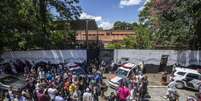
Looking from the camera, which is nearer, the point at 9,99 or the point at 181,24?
the point at 9,99

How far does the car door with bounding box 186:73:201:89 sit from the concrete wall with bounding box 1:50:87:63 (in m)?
12.8

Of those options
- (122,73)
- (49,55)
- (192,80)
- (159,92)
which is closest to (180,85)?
(192,80)

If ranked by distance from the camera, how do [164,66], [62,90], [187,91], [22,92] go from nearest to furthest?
[22,92] < [62,90] < [187,91] < [164,66]

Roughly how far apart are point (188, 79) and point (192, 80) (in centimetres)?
30

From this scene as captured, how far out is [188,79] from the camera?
105 ft

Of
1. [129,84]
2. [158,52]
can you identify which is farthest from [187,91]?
[158,52]

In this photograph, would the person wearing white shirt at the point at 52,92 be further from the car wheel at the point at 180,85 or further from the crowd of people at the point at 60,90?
the car wheel at the point at 180,85

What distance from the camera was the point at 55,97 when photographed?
876 inches

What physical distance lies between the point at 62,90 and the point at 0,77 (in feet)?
13.7

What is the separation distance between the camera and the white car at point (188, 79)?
31922mm

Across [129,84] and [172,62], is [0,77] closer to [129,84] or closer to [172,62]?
[129,84]

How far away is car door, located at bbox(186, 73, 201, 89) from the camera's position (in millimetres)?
31859

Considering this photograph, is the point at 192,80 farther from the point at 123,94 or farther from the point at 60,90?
the point at 60,90

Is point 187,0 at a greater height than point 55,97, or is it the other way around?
point 187,0
